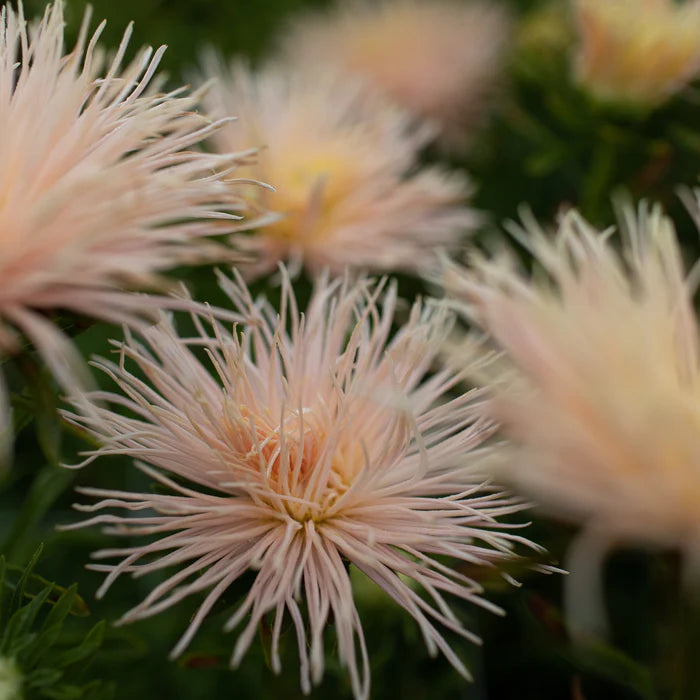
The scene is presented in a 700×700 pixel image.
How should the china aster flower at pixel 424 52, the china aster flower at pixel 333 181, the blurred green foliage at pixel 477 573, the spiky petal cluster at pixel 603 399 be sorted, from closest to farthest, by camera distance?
the spiky petal cluster at pixel 603 399 → the blurred green foliage at pixel 477 573 → the china aster flower at pixel 333 181 → the china aster flower at pixel 424 52

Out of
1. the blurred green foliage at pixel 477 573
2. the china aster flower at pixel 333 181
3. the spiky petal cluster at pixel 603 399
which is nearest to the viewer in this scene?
the spiky petal cluster at pixel 603 399

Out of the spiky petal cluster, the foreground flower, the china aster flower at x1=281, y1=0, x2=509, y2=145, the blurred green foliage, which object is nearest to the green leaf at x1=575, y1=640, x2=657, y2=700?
the blurred green foliage

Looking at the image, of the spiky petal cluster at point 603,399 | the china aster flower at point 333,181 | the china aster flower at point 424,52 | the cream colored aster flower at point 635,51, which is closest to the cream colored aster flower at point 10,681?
the spiky petal cluster at point 603,399

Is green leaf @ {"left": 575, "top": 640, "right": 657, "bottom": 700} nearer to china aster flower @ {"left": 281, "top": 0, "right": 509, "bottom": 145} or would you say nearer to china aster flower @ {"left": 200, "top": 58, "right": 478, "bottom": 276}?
china aster flower @ {"left": 200, "top": 58, "right": 478, "bottom": 276}

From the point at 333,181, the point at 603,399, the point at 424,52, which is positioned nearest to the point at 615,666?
the point at 603,399

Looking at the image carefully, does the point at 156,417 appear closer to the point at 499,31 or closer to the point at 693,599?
the point at 693,599

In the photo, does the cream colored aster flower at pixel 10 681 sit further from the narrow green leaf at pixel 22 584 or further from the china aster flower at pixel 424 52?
the china aster flower at pixel 424 52

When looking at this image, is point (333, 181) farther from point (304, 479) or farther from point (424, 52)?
point (424, 52)
